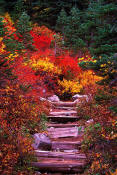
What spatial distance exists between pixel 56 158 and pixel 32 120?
2.73m

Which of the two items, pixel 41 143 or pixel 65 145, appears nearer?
pixel 41 143

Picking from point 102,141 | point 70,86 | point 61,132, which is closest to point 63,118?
point 61,132

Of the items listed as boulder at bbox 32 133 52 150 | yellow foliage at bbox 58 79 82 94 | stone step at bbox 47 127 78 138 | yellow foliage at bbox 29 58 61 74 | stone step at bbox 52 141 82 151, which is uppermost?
yellow foliage at bbox 29 58 61 74

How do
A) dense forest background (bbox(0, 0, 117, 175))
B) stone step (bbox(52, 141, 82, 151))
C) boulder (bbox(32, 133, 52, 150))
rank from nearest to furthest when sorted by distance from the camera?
dense forest background (bbox(0, 0, 117, 175))
boulder (bbox(32, 133, 52, 150))
stone step (bbox(52, 141, 82, 151))

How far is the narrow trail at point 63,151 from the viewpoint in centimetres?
626

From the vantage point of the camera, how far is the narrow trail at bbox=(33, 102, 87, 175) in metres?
6.26

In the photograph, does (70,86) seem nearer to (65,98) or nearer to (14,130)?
Answer: (65,98)

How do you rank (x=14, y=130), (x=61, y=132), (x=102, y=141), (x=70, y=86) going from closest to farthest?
(x=102, y=141), (x=14, y=130), (x=61, y=132), (x=70, y=86)

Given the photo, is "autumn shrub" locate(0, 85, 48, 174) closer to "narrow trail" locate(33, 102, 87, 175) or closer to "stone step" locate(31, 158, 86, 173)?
"stone step" locate(31, 158, 86, 173)

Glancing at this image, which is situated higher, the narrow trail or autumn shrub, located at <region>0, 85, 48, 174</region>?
autumn shrub, located at <region>0, 85, 48, 174</region>

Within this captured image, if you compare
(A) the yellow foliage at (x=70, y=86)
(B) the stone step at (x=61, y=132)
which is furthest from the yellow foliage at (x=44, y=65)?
(B) the stone step at (x=61, y=132)

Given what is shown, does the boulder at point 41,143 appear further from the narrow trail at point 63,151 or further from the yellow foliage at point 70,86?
the yellow foliage at point 70,86

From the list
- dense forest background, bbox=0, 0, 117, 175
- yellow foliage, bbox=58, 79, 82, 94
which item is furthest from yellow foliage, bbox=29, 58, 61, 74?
yellow foliage, bbox=58, 79, 82, 94

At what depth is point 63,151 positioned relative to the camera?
7699mm
